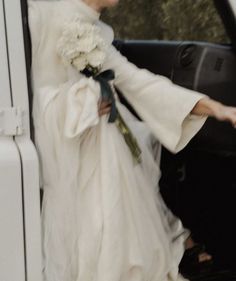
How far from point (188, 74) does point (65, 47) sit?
684 millimetres

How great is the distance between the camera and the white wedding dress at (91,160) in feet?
7.59

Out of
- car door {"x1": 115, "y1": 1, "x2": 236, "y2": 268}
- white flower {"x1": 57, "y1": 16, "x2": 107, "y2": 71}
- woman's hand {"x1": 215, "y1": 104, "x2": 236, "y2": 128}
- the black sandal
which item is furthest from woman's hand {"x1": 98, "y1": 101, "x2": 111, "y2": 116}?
the black sandal

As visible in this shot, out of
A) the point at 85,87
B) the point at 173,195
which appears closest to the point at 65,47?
the point at 85,87

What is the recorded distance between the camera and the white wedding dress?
2.31m

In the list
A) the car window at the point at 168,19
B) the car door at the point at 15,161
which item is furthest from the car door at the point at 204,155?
the car door at the point at 15,161

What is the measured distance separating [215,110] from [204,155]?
20.7 inches

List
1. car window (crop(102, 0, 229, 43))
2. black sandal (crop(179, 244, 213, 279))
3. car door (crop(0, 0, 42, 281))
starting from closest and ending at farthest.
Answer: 1. car door (crop(0, 0, 42, 281))
2. car window (crop(102, 0, 229, 43))
3. black sandal (crop(179, 244, 213, 279))

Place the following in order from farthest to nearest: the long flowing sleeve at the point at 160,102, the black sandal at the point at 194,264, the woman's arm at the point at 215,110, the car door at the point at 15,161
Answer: the black sandal at the point at 194,264, the long flowing sleeve at the point at 160,102, the woman's arm at the point at 215,110, the car door at the point at 15,161

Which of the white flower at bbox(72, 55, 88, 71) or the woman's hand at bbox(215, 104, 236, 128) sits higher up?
the white flower at bbox(72, 55, 88, 71)

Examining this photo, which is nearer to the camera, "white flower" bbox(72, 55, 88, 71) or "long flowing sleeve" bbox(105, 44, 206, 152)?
"white flower" bbox(72, 55, 88, 71)

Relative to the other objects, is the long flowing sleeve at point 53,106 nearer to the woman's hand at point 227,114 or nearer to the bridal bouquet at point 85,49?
the bridal bouquet at point 85,49

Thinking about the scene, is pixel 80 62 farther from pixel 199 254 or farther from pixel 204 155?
pixel 199 254

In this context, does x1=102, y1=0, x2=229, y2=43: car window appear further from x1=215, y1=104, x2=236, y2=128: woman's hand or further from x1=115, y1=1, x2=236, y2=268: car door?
x1=215, y1=104, x2=236, y2=128: woman's hand

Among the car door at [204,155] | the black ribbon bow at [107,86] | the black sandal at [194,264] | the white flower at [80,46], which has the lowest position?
the black sandal at [194,264]
